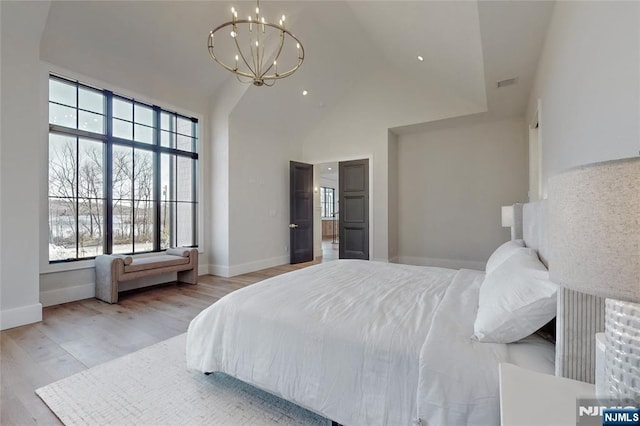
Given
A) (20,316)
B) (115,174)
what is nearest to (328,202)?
(115,174)

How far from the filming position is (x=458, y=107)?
4953 millimetres

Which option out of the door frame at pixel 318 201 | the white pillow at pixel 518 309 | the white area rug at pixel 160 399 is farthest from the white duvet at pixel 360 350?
the door frame at pixel 318 201

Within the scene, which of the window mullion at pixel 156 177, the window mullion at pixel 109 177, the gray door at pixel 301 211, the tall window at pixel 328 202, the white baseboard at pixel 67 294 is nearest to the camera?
the white baseboard at pixel 67 294

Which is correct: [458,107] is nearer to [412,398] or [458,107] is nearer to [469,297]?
[469,297]

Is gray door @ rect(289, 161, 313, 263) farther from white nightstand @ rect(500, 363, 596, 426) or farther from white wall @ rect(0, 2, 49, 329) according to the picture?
white nightstand @ rect(500, 363, 596, 426)

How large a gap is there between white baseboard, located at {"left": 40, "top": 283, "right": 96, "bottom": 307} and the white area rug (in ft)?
6.80

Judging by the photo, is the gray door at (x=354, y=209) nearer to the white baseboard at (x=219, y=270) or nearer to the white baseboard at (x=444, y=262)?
the white baseboard at (x=444, y=262)

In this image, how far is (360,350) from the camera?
1.27 metres

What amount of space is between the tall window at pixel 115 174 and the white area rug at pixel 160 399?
2431mm

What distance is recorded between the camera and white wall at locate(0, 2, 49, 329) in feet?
9.01

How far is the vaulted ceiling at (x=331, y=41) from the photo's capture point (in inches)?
110

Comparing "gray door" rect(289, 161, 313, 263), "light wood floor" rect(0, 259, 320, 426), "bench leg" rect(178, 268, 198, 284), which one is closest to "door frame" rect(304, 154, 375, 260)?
"gray door" rect(289, 161, 313, 263)

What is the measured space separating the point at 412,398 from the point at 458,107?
499cm

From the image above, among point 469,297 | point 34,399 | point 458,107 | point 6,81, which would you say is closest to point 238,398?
point 34,399
